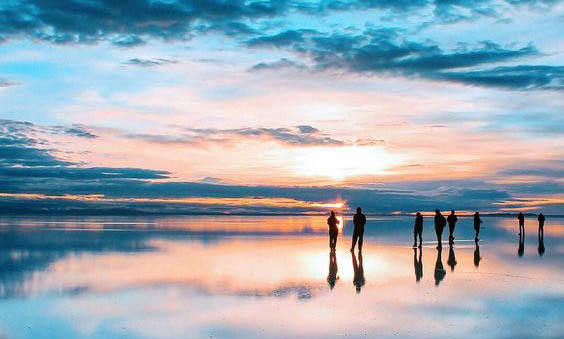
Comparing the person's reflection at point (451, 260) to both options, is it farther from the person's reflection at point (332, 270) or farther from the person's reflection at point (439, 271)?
the person's reflection at point (332, 270)

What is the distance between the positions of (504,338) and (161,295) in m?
6.76

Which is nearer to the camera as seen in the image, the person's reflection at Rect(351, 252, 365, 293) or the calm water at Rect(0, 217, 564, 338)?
the calm water at Rect(0, 217, 564, 338)

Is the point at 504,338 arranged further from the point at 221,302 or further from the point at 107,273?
the point at 107,273

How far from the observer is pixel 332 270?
57.1ft

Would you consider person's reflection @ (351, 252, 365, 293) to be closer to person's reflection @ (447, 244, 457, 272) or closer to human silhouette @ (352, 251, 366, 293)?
human silhouette @ (352, 251, 366, 293)

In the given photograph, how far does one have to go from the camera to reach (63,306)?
11.3 m

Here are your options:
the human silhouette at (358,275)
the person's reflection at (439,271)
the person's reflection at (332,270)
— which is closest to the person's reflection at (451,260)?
the person's reflection at (439,271)

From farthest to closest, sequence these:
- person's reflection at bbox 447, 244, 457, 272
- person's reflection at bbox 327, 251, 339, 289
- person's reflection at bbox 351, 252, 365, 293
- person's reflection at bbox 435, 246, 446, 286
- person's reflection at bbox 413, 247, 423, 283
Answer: person's reflection at bbox 447, 244, 457, 272, person's reflection at bbox 413, 247, 423, 283, person's reflection at bbox 435, 246, 446, 286, person's reflection at bbox 327, 251, 339, 289, person's reflection at bbox 351, 252, 365, 293

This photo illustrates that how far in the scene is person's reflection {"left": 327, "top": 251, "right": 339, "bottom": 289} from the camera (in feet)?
48.3

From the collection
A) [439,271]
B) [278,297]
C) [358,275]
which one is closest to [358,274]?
[358,275]

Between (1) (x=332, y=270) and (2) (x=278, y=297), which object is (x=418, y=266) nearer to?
(1) (x=332, y=270)

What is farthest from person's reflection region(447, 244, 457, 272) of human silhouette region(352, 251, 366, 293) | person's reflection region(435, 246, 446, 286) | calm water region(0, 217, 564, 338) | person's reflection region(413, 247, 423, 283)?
human silhouette region(352, 251, 366, 293)

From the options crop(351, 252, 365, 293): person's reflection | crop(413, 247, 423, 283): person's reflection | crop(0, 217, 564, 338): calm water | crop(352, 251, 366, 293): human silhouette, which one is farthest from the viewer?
crop(413, 247, 423, 283): person's reflection

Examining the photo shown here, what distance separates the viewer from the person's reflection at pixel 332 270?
14.7 meters
